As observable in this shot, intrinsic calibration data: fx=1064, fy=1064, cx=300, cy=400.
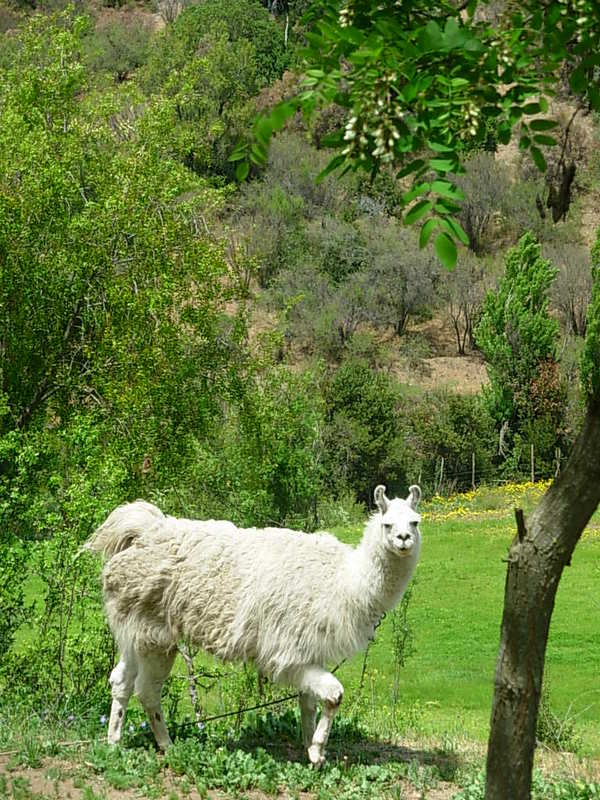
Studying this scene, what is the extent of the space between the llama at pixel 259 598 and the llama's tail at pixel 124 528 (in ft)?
0.08

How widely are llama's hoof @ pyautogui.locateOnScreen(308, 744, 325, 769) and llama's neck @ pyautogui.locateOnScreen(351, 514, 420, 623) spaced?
0.99 m

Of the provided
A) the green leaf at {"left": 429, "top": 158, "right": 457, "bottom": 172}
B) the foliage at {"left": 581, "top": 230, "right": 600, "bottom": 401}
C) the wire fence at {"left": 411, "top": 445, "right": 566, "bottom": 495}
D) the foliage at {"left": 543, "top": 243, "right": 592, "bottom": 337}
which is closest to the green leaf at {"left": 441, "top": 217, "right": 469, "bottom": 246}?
the green leaf at {"left": 429, "top": 158, "right": 457, "bottom": 172}

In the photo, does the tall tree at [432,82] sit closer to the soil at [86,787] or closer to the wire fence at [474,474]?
the soil at [86,787]

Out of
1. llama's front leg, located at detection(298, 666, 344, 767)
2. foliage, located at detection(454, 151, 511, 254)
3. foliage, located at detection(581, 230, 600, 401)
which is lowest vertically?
llama's front leg, located at detection(298, 666, 344, 767)

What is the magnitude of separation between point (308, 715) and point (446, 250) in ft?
17.9

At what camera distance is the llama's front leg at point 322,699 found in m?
7.11

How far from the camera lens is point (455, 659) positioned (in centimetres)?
2016

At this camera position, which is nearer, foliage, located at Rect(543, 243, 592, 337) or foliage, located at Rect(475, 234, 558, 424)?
foliage, located at Rect(475, 234, 558, 424)

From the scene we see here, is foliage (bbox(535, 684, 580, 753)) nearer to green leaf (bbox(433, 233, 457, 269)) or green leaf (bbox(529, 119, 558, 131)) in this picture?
green leaf (bbox(529, 119, 558, 131))

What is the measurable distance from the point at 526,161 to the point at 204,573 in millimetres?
80802

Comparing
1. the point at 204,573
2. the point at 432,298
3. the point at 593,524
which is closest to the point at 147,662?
the point at 204,573

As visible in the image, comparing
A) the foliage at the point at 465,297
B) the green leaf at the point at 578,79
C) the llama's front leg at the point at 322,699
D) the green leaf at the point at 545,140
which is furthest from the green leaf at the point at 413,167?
the foliage at the point at 465,297

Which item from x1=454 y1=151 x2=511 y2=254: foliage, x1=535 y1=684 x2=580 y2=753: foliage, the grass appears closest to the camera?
the grass

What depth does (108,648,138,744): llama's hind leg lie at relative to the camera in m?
7.66
